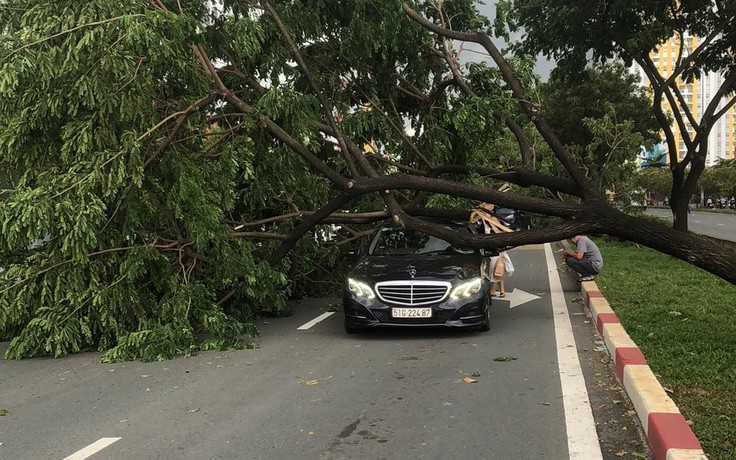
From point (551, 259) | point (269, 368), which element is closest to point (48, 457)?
point (269, 368)

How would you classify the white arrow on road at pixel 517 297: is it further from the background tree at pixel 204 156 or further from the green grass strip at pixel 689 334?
the background tree at pixel 204 156

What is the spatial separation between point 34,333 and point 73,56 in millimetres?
3171

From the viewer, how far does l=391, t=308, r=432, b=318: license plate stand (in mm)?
8164

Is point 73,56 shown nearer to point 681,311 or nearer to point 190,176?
point 190,176

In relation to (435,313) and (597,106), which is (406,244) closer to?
(435,313)

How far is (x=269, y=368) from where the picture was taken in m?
7.10

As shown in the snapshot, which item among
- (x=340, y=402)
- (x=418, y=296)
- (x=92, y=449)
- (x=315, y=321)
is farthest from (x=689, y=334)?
(x=92, y=449)

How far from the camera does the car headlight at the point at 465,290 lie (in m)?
8.20

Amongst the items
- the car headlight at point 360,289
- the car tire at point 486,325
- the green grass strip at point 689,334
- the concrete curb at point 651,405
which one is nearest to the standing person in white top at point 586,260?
the green grass strip at point 689,334

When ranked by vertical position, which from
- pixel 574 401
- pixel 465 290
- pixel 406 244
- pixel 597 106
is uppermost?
pixel 597 106

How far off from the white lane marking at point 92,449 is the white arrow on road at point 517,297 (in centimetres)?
744

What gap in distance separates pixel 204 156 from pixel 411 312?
133 inches

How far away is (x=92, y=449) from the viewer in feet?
15.4

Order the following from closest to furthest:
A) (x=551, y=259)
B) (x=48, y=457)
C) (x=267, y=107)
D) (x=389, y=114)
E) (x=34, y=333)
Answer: (x=48, y=457) → (x=34, y=333) → (x=267, y=107) → (x=389, y=114) → (x=551, y=259)
